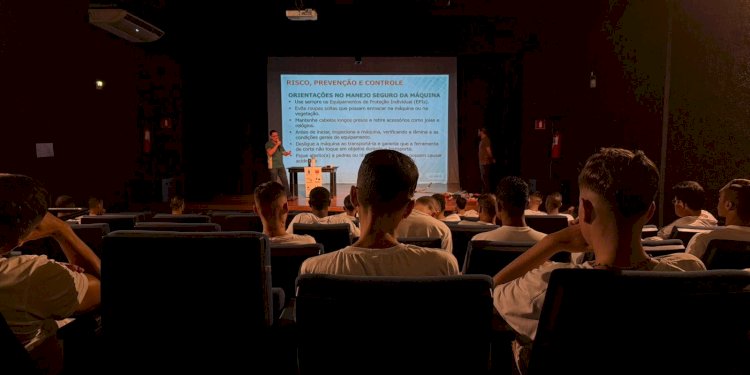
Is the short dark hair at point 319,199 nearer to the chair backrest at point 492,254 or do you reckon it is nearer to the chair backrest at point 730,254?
the chair backrest at point 492,254

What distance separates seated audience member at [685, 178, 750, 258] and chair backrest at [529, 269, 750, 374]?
1533 millimetres

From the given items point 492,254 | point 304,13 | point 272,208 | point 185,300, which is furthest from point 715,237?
point 304,13

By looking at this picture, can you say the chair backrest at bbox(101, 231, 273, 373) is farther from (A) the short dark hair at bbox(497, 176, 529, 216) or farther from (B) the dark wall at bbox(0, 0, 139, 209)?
(B) the dark wall at bbox(0, 0, 139, 209)

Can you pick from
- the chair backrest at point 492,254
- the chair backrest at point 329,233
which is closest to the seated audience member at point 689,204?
the chair backrest at point 492,254

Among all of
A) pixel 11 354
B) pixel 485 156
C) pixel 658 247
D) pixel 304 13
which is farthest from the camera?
pixel 485 156

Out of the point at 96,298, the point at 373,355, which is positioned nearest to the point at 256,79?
the point at 96,298

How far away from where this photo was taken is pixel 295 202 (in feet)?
31.6

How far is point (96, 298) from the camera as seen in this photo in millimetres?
1814

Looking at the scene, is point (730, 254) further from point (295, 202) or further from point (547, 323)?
point (295, 202)

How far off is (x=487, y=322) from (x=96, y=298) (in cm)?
132

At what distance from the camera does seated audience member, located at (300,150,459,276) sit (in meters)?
1.50

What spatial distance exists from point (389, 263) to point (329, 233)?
5.09 ft

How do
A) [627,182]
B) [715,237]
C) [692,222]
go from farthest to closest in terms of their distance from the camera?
[692,222] → [715,237] → [627,182]

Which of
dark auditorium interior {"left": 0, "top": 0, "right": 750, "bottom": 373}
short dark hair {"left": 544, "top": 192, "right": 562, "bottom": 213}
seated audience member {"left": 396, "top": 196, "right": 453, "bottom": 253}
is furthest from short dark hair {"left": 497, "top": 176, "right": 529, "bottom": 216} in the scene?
dark auditorium interior {"left": 0, "top": 0, "right": 750, "bottom": 373}
